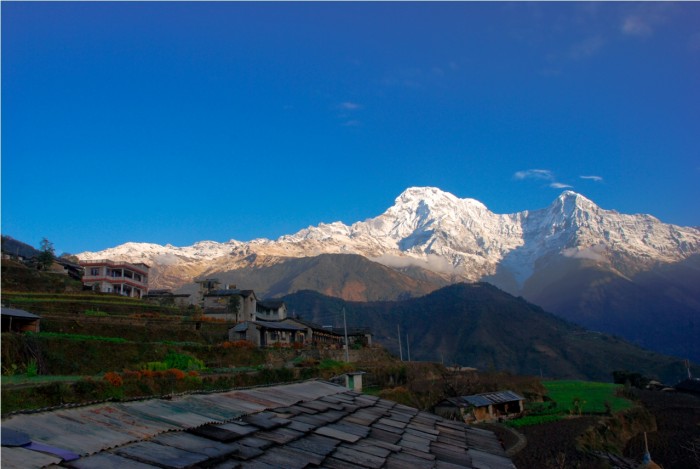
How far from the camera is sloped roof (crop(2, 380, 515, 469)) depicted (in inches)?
232

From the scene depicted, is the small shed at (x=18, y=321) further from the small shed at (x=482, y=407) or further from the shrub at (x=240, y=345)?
the small shed at (x=482, y=407)

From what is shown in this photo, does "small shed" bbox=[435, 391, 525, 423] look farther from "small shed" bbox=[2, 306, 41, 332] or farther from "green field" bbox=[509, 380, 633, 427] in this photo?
"small shed" bbox=[2, 306, 41, 332]

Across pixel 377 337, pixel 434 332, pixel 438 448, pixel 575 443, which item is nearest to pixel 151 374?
pixel 438 448

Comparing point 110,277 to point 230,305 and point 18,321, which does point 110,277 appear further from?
point 18,321

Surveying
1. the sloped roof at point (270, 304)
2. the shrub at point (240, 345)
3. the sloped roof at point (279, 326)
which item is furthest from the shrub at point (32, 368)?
the sloped roof at point (270, 304)

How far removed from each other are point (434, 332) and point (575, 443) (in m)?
124

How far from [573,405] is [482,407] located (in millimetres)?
11490

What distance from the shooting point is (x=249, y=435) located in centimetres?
754

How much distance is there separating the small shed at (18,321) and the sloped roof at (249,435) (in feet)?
97.6

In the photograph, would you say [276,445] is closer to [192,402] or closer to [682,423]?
[192,402]

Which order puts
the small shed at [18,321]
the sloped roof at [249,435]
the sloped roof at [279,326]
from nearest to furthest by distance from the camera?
the sloped roof at [249,435], the small shed at [18,321], the sloped roof at [279,326]

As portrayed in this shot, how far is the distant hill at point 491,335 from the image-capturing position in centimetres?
12007

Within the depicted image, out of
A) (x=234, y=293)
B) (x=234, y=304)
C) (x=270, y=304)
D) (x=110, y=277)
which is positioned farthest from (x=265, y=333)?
(x=110, y=277)

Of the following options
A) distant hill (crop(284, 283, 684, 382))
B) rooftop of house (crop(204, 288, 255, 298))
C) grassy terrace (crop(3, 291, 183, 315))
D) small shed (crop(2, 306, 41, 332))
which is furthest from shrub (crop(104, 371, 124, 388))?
distant hill (crop(284, 283, 684, 382))
